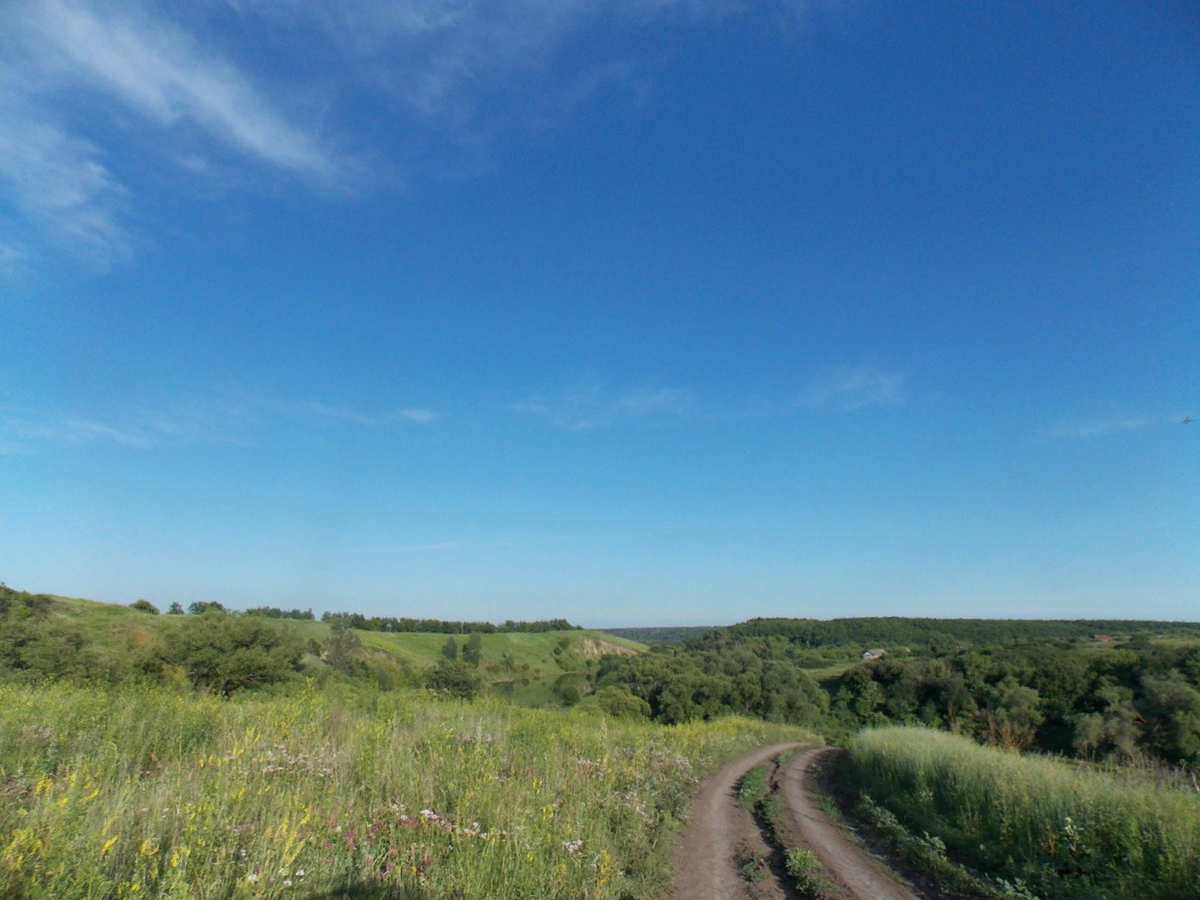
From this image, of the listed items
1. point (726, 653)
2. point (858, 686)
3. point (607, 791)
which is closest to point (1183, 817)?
point (607, 791)

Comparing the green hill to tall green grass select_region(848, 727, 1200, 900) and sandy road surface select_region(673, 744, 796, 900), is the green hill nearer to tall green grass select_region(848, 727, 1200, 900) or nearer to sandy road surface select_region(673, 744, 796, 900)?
sandy road surface select_region(673, 744, 796, 900)

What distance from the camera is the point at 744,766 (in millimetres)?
24156

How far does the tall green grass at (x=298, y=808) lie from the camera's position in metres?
4.10

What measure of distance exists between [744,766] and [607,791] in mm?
16232

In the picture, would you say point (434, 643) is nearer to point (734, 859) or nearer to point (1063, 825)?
point (734, 859)

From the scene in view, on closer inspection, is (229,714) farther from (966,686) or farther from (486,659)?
(486,659)

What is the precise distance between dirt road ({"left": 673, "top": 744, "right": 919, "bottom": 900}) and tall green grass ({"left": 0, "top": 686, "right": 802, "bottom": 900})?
0.55 metres

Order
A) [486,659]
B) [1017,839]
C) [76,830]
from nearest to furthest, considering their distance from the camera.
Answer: [76,830]
[1017,839]
[486,659]

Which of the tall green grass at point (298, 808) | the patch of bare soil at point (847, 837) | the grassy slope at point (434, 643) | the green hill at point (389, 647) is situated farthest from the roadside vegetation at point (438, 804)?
the grassy slope at point (434, 643)

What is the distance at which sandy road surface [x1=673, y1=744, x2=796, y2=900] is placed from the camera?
809cm

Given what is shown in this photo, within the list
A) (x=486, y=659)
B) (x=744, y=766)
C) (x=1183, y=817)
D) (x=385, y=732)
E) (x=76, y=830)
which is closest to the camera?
(x=76, y=830)

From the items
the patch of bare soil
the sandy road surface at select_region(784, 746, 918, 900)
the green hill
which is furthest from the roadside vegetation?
the green hill

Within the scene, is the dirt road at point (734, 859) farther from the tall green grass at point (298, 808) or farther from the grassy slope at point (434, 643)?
the grassy slope at point (434, 643)

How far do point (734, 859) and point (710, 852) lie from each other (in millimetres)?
506
